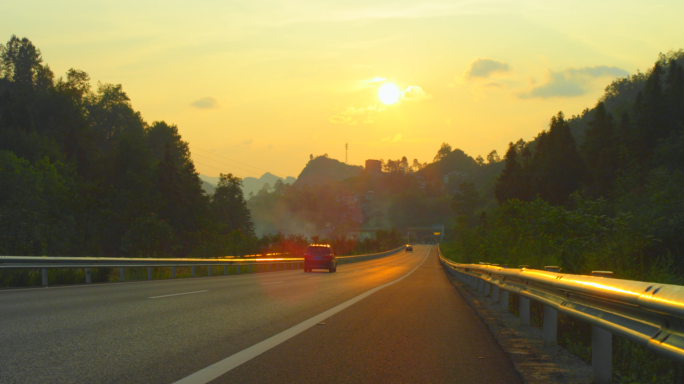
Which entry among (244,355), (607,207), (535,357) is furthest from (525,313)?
(607,207)

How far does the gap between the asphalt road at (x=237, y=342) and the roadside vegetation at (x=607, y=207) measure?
5.82 feet

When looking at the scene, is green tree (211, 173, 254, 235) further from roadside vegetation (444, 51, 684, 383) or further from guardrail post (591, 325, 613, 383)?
guardrail post (591, 325, 613, 383)

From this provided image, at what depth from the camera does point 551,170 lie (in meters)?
85.3

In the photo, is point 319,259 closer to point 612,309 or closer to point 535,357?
point 535,357

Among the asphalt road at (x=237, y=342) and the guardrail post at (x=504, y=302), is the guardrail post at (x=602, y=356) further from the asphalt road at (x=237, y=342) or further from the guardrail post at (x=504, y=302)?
the guardrail post at (x=504, y=302)

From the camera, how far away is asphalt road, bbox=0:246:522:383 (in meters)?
5.03

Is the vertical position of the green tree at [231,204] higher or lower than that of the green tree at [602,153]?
lower

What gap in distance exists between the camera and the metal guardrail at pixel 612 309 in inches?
123

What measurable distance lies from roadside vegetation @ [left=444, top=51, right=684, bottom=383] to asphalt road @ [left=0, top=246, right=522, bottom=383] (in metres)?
1.77

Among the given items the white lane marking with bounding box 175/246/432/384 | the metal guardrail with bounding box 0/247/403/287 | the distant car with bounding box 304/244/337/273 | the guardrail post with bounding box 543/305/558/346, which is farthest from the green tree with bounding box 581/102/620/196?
the white lane marking with bounding box 175/246/432/384

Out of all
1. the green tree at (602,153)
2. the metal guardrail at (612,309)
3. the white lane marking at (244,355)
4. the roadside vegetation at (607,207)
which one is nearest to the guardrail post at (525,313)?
the roadside vegetation at (607,207)

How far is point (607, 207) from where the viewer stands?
37.5 m

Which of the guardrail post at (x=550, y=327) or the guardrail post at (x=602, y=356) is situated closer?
the guardrail post at (x=602, y=356)

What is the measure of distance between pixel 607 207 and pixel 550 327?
114 feet
